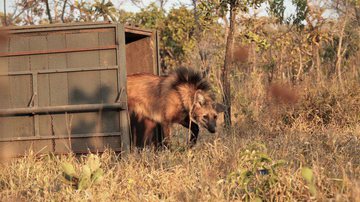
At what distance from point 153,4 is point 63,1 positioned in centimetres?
275

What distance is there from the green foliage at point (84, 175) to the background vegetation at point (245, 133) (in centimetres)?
1

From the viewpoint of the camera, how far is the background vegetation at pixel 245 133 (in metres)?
4.53

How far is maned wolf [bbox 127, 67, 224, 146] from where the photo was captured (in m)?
7.96

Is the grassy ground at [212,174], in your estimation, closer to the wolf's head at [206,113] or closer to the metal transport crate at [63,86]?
the metal transport crate at [63,86]

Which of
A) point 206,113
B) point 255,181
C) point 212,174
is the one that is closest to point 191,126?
point 206,113

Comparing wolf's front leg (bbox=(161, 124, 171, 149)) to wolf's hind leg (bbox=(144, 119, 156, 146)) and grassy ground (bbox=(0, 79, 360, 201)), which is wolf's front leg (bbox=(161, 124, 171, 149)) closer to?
wolf's hind leg (bbox=(144, 119, 156, 146))

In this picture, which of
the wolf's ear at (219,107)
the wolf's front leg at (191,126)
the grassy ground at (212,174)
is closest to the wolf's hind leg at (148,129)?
the wolf's front leg at (191,126)

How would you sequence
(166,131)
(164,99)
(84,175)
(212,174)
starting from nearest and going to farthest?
1. (84,175)
2. (212,174)
3. (166,131)
4. (164,99)

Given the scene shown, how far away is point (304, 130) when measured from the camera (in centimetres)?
839

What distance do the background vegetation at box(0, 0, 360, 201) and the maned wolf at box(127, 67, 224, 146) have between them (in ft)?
1.37

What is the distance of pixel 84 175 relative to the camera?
192 inches

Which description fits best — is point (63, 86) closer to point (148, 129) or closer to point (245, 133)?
point (148, 129)

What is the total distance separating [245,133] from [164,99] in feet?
4.43

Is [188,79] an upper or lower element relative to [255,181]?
upper
